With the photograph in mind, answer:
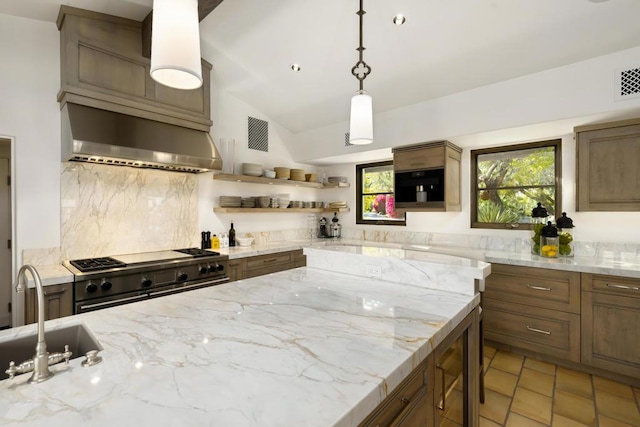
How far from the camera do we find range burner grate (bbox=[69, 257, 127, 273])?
241cm

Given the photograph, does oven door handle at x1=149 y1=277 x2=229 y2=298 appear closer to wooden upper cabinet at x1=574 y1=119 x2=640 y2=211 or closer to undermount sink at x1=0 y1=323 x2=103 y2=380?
undermount sink at x1=0 y1=323 x2=103 y2=380

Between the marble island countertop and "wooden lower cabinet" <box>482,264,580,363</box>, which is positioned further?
"wooden lower cabinet" <box>482,264,580,363</box>

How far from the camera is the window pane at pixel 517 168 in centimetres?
336

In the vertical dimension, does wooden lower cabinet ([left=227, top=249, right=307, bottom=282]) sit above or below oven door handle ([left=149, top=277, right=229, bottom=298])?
above

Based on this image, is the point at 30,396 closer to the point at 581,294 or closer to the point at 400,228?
the point at 581,294

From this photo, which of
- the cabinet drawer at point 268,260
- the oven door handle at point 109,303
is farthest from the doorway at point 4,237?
the cabinet drawer at point 268,260

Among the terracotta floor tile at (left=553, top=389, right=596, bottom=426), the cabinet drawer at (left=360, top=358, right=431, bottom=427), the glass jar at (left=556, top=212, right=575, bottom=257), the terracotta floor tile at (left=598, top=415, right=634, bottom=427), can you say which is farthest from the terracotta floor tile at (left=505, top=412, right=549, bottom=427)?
the glass jar at (left=556, top=212, right=575, bottom=257)

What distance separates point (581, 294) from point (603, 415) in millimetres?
906

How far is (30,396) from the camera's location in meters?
0.76

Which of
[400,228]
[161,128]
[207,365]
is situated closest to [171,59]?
[207,365]

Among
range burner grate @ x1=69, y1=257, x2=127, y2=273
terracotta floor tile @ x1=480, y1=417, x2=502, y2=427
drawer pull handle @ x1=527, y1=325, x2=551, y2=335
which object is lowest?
terracotta floor tile @ x1=480, y1=417, x2=502, y2=427

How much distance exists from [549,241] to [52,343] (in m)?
3.74

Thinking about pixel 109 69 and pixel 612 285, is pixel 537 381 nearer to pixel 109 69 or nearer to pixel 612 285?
pixel 612 285

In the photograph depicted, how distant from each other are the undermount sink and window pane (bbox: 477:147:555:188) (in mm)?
3969
